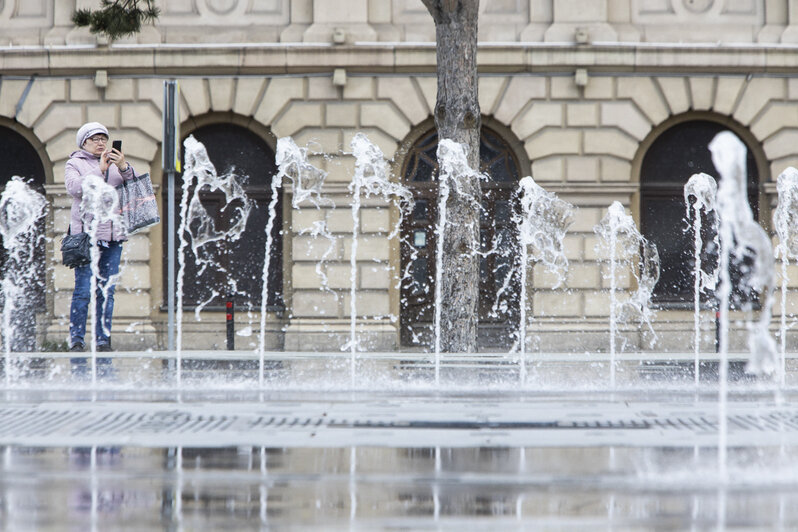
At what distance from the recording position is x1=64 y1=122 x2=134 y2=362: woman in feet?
33.0

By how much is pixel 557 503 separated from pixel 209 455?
180 centimetres

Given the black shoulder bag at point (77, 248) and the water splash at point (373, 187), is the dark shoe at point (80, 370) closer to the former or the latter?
the black shoulder bag at point (77, 248)

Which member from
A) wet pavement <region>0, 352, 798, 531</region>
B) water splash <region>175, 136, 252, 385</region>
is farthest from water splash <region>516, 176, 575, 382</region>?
wet pavement <region>0, 352, 798, 531</region>

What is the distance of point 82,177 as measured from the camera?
10117 millimetres

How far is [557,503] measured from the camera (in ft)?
14.3

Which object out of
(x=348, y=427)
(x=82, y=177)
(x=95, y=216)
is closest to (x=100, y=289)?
(x=95, y=216)

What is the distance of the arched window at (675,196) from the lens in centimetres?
1831

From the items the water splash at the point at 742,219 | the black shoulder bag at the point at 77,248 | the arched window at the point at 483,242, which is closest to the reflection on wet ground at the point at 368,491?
the water splash at the point at 742,219

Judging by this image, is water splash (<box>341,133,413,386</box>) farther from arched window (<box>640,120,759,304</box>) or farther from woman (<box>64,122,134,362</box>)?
woman (<box>64,122,134,362</box>)

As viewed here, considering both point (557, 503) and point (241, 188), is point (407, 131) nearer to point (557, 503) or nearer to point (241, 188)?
point (241, 188)

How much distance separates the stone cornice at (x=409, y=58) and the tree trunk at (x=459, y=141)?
15.8 feet

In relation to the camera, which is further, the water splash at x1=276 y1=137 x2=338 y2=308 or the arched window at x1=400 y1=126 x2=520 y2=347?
the arched window at x1=400 y1=126 x2=520 y2=347

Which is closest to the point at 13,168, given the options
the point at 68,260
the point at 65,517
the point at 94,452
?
the point at 68,260

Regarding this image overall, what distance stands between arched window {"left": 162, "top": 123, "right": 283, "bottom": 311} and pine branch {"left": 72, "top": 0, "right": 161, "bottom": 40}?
2.99 metres
